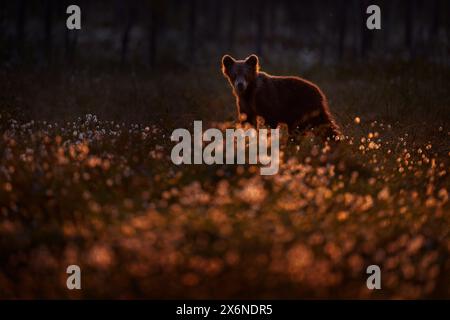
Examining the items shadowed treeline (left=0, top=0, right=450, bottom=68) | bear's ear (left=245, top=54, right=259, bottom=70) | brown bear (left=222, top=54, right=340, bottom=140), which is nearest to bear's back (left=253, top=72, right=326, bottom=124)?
brown bear (left=222, top=54, right=340, bottom=140)

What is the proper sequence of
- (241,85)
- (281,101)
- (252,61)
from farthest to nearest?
(252,61), (281,101), (241,85)

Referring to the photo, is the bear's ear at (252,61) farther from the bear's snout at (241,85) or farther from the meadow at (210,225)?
the meadow at (210,225)

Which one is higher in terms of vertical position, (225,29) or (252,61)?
(225,29)

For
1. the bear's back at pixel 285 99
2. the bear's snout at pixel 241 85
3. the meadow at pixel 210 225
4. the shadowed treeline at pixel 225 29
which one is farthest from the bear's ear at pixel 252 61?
the shadowed treeline at pixel 225 29

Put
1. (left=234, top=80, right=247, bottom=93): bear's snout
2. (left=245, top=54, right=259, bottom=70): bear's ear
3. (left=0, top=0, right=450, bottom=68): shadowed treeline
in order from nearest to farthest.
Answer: (left=234, top=80, right=247, bottom=93): bear's snout, (left=245, top=54, right=259, bottom=70): bear's ear, (left=0, top=0, right=450, bottom=68): shadowed treeline

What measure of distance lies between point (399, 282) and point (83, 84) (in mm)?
13516

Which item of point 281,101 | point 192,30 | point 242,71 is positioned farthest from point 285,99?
point 192,30

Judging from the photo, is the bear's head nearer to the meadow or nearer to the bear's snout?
the bear's snout

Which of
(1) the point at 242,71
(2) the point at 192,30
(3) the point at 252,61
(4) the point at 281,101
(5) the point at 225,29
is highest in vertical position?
(5) the point at 225,29

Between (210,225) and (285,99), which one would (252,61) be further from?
(210,225)

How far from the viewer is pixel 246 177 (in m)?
6.98

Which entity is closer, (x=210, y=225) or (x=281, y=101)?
(x=210, y=225)
